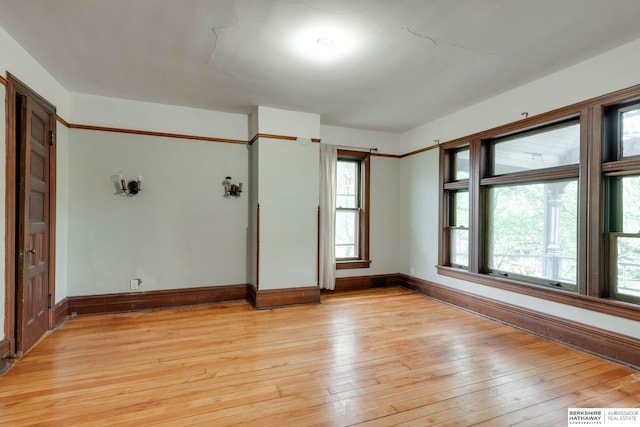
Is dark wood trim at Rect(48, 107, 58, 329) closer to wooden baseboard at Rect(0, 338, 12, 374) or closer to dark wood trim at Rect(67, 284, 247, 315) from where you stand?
dark wood trim at Rect(67, 284, 247, 315)

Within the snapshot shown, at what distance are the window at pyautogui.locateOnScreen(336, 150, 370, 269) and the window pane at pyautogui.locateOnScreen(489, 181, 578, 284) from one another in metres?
1.96

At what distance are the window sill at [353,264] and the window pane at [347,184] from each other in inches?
36.9

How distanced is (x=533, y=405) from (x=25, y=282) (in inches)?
164

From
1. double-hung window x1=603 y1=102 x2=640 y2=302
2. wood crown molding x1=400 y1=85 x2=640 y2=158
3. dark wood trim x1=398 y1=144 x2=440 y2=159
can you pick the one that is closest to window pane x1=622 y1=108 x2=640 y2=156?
double-hung window x1=603 y1=102 x2=640 y2=302

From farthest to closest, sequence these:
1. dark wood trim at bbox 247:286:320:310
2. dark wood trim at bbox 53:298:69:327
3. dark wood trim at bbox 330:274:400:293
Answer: dark wood trim at bbox 330:274:400:293
dark wood trim at bbox 247:286:320:310
dark wood trim at bbox 53:298:69:327

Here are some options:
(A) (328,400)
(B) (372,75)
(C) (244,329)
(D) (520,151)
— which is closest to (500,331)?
(D) (520,151)

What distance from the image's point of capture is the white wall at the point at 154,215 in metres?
3.99

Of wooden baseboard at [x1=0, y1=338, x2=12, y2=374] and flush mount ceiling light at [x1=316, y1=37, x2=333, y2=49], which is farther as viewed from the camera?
flush mount ceiling light at [x1=316, y1=37, x2=333, y2=49]

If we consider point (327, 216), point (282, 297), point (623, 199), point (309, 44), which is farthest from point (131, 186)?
point (623, 199)

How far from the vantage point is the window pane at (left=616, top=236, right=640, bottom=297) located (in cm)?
282

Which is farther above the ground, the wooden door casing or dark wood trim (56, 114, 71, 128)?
dark wood trim (56, 114, 71, 128)

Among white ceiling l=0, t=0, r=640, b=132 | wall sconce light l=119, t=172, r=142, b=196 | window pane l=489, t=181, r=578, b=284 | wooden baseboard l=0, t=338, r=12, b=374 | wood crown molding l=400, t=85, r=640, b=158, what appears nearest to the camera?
white ceiling l=0, t=0, r=640, b=132

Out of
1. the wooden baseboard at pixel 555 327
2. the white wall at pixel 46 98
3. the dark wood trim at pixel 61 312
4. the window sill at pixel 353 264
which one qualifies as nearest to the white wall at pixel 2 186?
the white wall at pixel 46 98

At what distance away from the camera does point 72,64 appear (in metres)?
3.17
